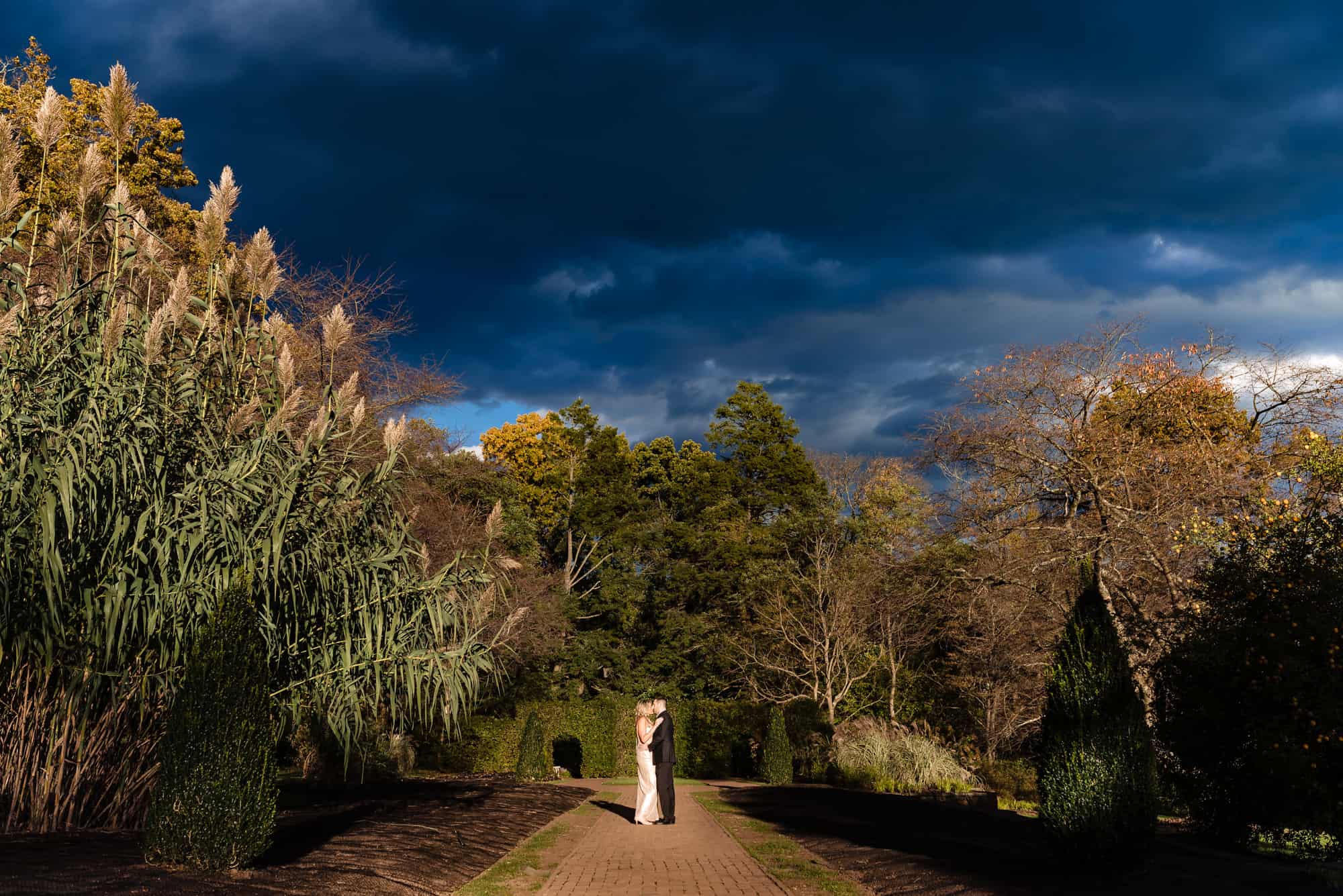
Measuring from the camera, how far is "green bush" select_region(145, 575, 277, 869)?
6.45 meters

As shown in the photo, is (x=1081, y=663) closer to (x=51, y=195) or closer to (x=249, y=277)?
(x=249, y=277)

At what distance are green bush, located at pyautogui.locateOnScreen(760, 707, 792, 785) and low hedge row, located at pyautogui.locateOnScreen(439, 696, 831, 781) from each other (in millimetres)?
3310

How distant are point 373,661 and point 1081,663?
21.1 feet

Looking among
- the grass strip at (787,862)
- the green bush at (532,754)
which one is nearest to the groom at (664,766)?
the grass strip at (787,862)

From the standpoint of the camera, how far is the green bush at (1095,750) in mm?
8102

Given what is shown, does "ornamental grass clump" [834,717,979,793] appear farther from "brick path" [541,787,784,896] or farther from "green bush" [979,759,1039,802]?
"brick path" [541,787,784,896]

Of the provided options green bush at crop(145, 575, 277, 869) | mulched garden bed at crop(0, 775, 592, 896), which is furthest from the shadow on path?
green bush at crop(145, 575, 277, 869)

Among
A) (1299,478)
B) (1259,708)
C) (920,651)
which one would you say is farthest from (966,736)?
(1259,708)

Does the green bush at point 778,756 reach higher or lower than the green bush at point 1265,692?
lower

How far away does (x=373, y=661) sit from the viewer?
7.37 metres

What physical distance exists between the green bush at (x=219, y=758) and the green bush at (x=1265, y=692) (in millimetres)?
8740

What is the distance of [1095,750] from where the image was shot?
8.30 meters

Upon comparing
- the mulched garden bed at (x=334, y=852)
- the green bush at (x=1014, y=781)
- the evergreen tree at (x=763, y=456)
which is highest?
the evergreen tree at (x=763, y=456)

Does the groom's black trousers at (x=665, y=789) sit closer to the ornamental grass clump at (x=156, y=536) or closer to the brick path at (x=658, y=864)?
the brick path at (x=658, y=864)
